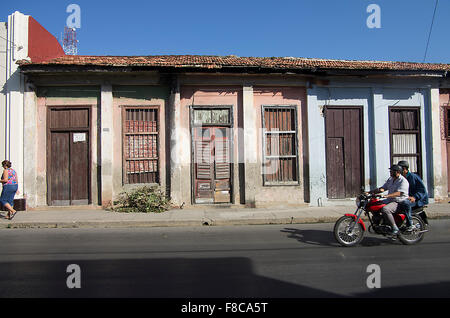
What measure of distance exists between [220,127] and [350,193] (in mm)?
5349

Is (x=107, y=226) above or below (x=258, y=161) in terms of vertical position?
below

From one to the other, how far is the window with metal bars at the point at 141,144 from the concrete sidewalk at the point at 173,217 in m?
1.63

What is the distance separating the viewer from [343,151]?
35.9ft

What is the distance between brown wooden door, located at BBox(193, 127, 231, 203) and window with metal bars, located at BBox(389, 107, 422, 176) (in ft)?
20.8

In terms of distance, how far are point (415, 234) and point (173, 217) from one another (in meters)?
5.93

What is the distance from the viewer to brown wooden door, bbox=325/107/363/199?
1086 centimetres

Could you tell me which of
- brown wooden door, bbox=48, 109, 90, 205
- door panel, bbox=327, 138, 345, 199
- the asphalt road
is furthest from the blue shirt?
brown wooden door, bbox=48, 109, 90, 205

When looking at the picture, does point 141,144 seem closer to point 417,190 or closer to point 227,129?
point 227,129

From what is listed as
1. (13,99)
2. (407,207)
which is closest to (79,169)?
(13,99)

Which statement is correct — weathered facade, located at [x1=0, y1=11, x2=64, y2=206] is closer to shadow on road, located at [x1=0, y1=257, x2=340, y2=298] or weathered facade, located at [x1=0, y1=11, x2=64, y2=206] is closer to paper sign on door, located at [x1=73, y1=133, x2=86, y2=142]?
paper sign on door, located at [x1=73, y1=133, x2=86, y2=142]

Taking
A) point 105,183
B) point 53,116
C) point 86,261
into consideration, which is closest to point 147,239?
point 86,261
